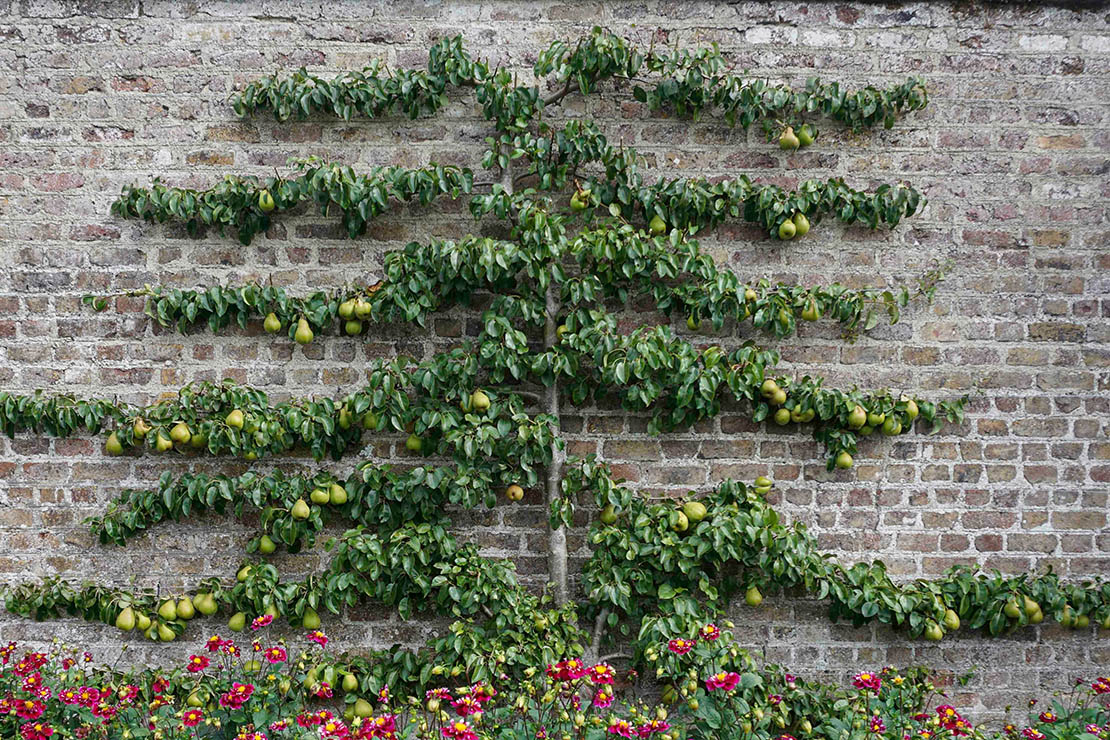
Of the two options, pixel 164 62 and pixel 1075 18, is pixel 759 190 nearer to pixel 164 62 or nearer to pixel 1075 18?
pixel 1075 18

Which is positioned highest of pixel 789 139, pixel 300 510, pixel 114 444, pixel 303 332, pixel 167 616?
pixel 789 139

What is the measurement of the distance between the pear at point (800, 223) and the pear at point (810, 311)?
0.23m

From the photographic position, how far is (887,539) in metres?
2.94

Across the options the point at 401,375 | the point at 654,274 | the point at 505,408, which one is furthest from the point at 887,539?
the point at 401,375

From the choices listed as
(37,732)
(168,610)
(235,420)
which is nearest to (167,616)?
(168,610)

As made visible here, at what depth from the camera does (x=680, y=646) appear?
2473 mm

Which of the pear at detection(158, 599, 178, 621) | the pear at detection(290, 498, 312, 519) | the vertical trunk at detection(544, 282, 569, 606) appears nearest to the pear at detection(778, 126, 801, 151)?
the vertical trunk at detection(544, 282, 569, 606)

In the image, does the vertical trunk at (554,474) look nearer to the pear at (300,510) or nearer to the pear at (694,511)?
the pear at (694,511)

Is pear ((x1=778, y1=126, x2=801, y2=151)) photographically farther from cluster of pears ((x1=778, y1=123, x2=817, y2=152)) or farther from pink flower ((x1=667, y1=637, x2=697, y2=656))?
pink flower ((x1=667, y1=637, x2=697, y2=656))

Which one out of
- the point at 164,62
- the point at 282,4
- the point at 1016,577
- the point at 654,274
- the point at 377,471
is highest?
the point at 282,4

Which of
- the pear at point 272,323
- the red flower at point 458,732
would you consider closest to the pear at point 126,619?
the pear at point 272,323

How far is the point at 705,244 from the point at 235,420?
168cm

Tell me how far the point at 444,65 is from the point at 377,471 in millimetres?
1351

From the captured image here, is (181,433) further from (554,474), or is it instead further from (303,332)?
(554,474)
